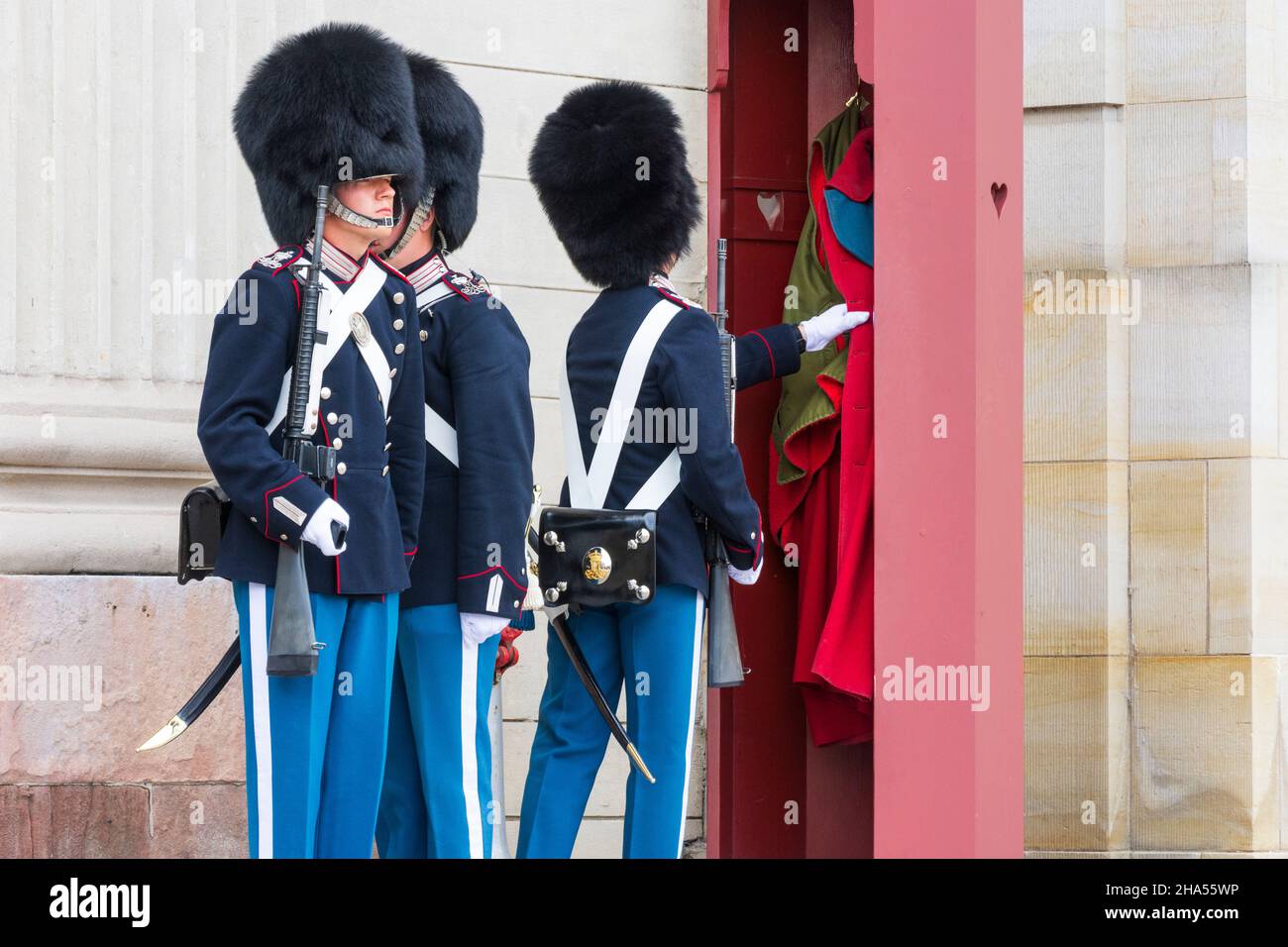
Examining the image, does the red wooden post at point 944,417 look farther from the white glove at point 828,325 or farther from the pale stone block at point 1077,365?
the pale stone block at point 1077,365

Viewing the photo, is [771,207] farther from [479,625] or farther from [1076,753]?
[479,625]

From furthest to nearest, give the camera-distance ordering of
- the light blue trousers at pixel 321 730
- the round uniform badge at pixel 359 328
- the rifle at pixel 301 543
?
1. the round uniform badge at pixel 359 328
2. the light blue trousers at pixel 321 730
3. the rifle at pixel 301 543

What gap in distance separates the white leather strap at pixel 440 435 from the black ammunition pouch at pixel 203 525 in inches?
21.2

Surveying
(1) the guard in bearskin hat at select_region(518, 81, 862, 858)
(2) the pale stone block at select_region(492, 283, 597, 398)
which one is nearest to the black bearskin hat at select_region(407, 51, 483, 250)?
(1) the guard in bearskin hat at select_region(518, 81, 862, 858)

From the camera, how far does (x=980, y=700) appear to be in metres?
5.10

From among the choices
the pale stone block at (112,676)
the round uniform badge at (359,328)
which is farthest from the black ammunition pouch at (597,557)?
the pale stone block at (112,676)

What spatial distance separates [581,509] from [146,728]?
1447 mm

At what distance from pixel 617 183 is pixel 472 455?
3.10 feet

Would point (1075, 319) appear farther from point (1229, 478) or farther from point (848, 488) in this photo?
point (848, 488)

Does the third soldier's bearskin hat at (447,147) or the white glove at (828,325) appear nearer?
the third soldier's bearskin hat at (447,147)

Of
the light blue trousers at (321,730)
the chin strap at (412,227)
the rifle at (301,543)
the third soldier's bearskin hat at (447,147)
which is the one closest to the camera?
the rifle at (301,543)

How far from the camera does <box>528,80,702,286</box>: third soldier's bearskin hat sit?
15.7 ft

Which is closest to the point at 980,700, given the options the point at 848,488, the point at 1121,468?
the point at 848,488

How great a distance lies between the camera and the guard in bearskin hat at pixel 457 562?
13.8ft
